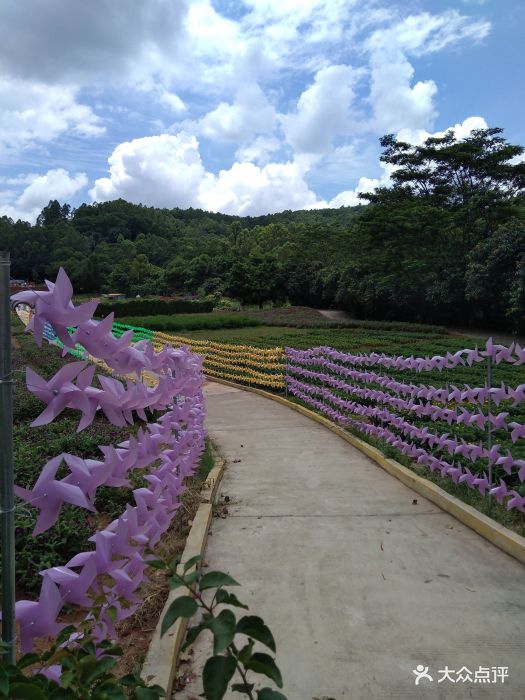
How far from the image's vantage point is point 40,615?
4.73ft

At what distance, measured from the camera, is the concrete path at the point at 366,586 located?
247cm

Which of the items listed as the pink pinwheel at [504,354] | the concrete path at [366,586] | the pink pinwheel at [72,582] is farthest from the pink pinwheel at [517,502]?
the pink pinwheel at [72,582]

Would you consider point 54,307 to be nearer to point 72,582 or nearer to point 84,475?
point 84,475

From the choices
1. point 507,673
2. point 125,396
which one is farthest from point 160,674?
point 507,673

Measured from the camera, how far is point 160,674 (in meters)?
2.32

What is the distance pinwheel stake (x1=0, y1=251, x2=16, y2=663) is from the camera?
1320 millimetres

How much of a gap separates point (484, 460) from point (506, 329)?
24974mm

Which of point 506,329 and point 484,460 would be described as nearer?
point 484,460

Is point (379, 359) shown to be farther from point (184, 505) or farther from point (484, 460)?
point (184, 505)

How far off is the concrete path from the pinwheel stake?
134 cm

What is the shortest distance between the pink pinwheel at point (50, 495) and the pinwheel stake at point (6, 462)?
5 centimetres

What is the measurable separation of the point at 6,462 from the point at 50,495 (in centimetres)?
15

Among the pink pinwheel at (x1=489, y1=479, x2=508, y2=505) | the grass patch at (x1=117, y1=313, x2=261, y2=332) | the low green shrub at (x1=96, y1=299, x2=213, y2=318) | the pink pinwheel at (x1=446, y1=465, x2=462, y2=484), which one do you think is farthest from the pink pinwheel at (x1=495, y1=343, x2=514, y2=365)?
the low green shrub at (x1=96, y1=299, x2=213, y2=318)

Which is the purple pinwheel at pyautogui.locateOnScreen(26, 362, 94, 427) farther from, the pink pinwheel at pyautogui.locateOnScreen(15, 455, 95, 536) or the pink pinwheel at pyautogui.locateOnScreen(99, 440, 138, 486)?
→ the pink pinwheel at pyautogui.locateOnScreen(99, 440, 138, 486)
